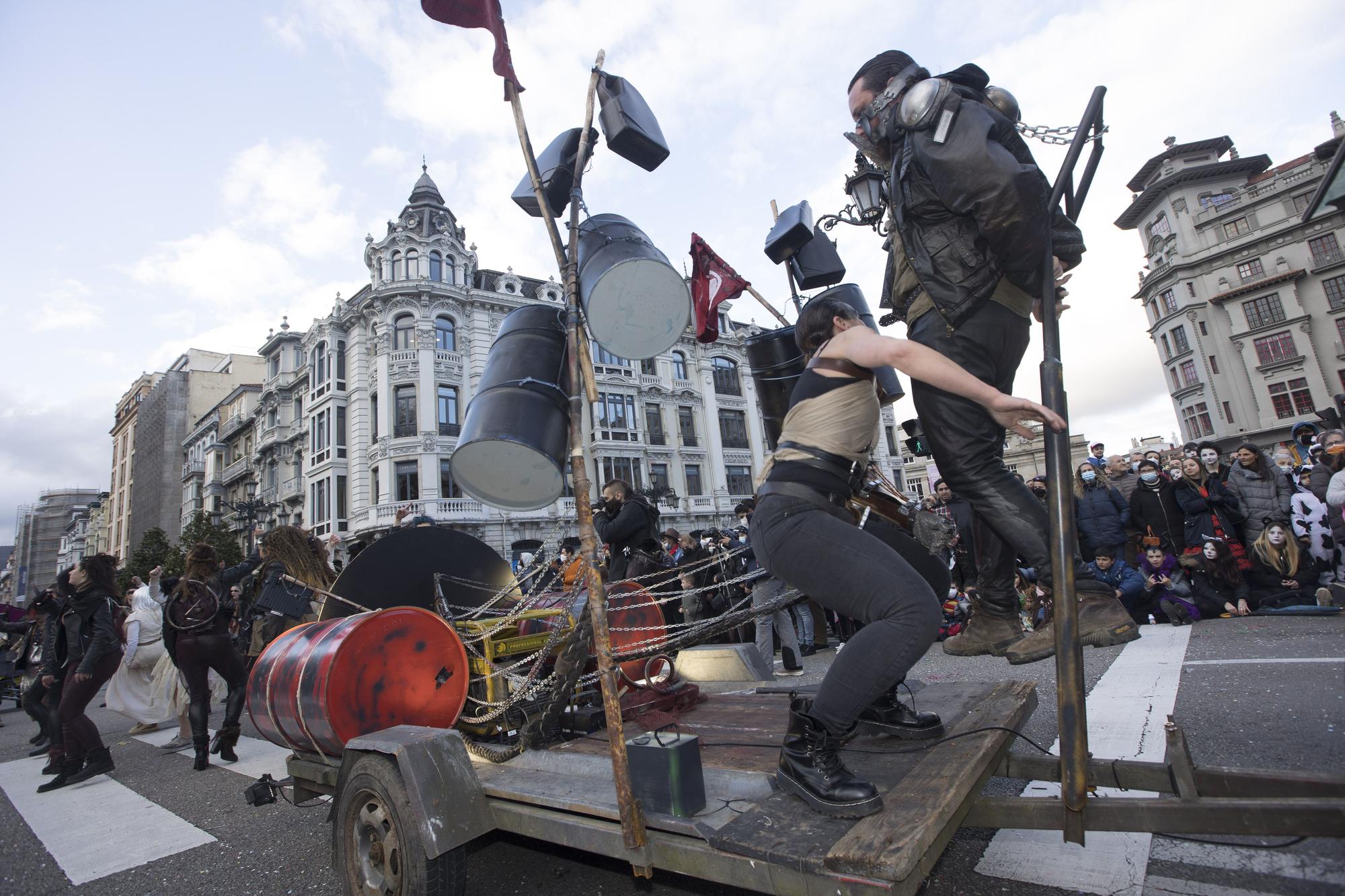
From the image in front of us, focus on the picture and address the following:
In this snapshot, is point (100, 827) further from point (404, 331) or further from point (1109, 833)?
point (404, 331)

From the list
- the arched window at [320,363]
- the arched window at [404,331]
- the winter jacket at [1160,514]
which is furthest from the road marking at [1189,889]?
the arched window at [320,363]

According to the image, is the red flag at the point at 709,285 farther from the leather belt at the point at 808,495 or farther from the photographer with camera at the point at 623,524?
the leather belt at the point at 808,495

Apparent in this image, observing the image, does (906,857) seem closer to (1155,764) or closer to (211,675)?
(1155,764)

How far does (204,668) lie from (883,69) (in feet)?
24.5

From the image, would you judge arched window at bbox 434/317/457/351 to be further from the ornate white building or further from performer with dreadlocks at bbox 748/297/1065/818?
performer with dreadlocks at bbox 748/297/1065/818

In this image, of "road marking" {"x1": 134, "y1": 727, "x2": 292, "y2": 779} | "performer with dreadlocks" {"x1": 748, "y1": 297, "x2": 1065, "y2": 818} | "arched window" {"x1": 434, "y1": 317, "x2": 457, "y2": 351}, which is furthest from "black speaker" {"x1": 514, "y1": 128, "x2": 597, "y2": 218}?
"arched window" {"x1": 434, "y1": 317, "x2": 457, "y2": 351}

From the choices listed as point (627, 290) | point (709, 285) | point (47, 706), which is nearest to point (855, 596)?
point (627, 290)

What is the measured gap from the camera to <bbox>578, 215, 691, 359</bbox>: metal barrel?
3.30 metres

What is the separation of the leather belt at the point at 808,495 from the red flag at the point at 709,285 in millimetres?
2131

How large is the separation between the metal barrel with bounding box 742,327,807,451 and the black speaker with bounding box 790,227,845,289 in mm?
591

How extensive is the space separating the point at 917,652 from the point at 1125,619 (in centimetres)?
82

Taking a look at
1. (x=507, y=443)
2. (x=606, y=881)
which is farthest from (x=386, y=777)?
(x=507, y=443)

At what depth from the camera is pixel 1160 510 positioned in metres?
7.63

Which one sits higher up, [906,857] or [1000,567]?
[1000,567]
